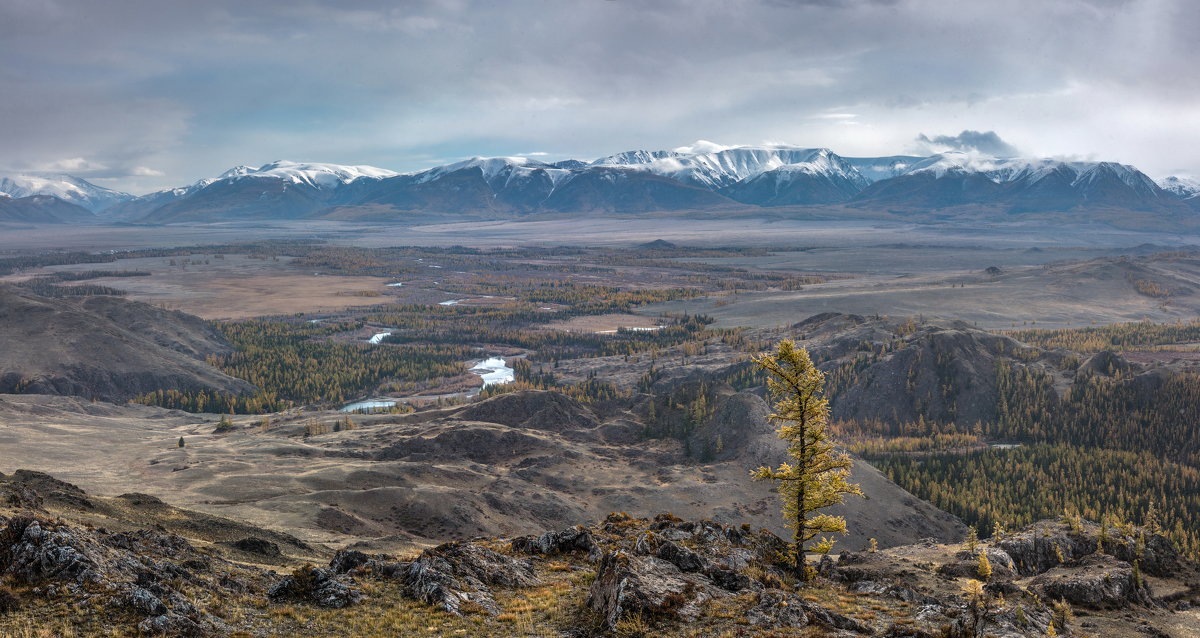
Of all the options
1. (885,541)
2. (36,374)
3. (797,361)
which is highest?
(797,361)

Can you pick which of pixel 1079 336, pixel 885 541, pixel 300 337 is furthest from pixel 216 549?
pixel 1079 336

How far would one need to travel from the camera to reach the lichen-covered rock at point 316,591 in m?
28.3

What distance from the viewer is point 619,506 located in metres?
67.7

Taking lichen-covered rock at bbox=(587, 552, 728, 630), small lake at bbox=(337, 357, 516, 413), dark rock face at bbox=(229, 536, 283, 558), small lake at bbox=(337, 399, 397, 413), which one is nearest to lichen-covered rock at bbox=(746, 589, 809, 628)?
lichen-covered rock at bbox=(587, 552, 728, 630)

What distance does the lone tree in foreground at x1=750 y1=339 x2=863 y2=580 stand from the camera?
1412 inches

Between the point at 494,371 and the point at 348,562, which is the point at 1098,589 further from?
the point at 494,371

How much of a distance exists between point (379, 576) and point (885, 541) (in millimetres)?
49647

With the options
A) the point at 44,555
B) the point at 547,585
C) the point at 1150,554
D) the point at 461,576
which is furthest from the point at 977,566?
the point at 44,555

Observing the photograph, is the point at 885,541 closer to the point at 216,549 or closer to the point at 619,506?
the point at 619,506

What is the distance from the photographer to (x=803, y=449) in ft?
122

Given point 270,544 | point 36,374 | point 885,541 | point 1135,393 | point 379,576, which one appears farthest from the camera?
point 36,374

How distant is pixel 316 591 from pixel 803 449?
22.5 m

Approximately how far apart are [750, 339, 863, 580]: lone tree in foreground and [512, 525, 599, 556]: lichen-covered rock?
30.4 feet

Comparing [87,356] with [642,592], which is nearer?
[642,592]
